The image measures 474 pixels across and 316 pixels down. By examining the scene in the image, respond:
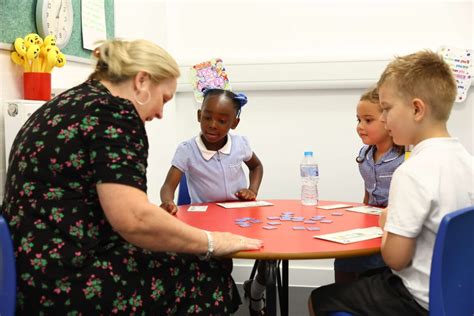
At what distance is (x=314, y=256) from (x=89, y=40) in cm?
199

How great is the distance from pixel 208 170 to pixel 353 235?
3.96ft

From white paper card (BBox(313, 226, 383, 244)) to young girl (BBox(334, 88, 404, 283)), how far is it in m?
0.65

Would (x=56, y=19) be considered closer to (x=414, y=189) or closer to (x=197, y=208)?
(x=197, y=208)

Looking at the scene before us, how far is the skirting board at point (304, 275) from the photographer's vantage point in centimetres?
360

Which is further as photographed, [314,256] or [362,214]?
[362,214]

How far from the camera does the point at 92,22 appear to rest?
2.89 metres

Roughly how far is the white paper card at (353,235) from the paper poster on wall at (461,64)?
1861 mm

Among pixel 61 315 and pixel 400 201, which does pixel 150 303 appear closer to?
pixel 61 315

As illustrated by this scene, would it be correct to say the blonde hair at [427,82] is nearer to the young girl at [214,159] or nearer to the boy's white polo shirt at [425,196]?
the boy's white polo shirt at [425,196]

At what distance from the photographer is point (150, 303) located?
4.75 feet

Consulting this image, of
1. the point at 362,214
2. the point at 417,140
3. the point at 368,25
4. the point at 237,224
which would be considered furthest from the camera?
the point at 368,25

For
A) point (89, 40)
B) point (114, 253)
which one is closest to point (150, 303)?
Answer: point (114, 253)

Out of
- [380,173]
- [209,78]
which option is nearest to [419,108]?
[380,173]

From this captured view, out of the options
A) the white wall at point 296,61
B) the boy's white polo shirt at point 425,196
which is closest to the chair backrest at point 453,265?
the boy's white polo shirt at point 425,196
